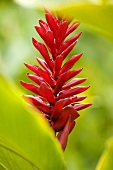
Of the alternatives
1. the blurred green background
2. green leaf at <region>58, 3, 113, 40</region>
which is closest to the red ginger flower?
green leaf at <region>58, 3, 113, 40</region>

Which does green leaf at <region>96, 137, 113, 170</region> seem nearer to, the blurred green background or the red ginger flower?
the red ginger flower

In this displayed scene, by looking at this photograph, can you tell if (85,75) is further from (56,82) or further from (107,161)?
(107,161)

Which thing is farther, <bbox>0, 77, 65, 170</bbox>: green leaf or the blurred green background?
the blurred green background

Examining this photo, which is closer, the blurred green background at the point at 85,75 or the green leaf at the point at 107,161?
the green leaf at the point at 107,161

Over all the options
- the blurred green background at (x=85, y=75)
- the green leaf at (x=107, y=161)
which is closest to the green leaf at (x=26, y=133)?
the green leaf at (x=107, y=161)

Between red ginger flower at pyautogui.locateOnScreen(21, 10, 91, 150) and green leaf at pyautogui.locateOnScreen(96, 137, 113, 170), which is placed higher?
red ginger flower at pyautogui.locateOnScreen(21, 10, 91, 150)

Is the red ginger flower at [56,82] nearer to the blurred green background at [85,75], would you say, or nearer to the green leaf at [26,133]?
the green leaf at [26,133]
